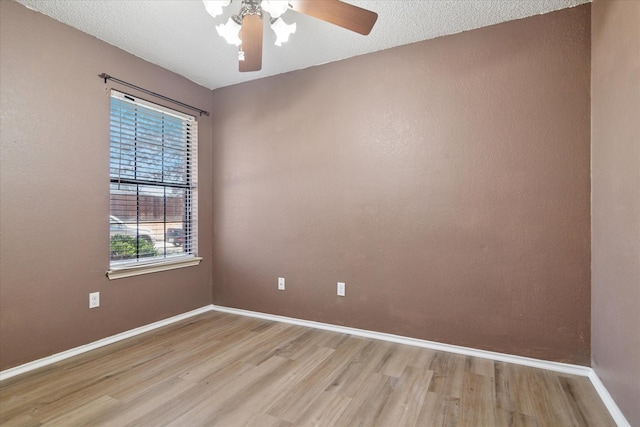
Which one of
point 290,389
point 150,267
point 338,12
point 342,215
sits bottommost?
point 290,389

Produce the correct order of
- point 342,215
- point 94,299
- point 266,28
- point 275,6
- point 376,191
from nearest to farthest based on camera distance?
point 275,6 → point 266,28 → point 94,299 → point 376,191 → point 342,215

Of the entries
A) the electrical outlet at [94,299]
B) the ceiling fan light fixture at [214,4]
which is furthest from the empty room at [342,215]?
the ceiling fan light fixture at [214,4]

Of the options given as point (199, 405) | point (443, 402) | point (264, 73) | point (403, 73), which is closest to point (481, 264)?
point (443, 402)

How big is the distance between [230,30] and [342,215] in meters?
1.71

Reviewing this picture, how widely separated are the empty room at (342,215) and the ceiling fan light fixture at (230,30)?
0.04 ft

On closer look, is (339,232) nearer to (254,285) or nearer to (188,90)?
(254,285)

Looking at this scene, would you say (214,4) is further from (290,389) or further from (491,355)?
(491,355)

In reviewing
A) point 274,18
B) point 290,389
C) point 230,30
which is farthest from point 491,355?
point 230,30

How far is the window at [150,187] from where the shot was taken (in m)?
2.72

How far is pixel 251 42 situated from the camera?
1821mm

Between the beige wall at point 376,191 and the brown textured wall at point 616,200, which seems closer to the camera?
the brown textured wall at point 616,200

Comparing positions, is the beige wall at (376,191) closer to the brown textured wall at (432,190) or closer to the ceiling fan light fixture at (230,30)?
the brown textured wall at (432,190)

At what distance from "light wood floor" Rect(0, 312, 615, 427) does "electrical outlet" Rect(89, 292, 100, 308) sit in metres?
0.35

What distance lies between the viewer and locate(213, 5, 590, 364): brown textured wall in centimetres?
219
